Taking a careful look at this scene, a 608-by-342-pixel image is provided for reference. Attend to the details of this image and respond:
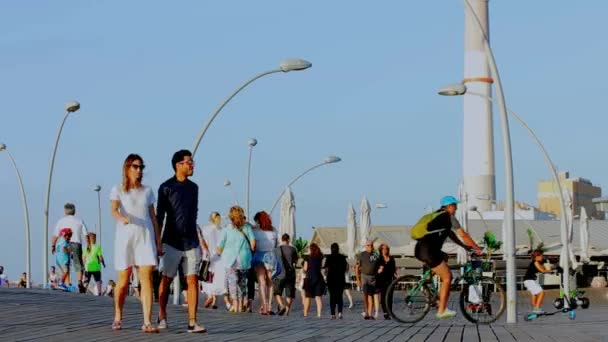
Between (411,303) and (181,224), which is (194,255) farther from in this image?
(411,303)

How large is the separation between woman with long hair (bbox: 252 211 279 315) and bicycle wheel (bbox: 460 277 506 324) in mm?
5355

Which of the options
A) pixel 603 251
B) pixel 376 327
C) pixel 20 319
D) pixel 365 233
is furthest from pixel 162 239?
pixel 603 251

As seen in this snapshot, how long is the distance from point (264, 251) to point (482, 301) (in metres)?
5.58

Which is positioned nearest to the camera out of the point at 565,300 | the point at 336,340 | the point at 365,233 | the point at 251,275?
the point at 336,340

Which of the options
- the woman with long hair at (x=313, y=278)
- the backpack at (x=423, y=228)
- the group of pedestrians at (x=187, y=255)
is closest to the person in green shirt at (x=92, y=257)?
the group of pedestrians at (x=187, y=255)

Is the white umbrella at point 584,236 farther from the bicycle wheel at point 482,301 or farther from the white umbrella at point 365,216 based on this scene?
the bicycle wheel at point 482,301

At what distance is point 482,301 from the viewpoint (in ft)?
52.7

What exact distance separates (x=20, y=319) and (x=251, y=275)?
778 cm

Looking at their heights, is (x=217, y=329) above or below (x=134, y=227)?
Result: below

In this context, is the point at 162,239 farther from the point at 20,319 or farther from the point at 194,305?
the point at 20,319

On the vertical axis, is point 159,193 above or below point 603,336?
above

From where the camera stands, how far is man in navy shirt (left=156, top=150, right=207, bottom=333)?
41.2 ft

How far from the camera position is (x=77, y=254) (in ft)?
73.2

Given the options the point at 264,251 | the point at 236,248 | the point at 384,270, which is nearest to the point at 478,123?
the point at 384,270
